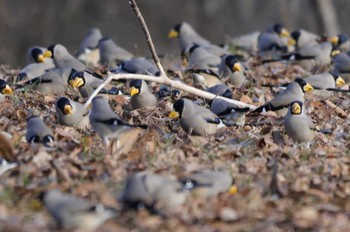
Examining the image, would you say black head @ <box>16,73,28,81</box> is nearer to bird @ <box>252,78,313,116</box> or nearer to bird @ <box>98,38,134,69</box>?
bird @ <box>98,38,134,69</box>

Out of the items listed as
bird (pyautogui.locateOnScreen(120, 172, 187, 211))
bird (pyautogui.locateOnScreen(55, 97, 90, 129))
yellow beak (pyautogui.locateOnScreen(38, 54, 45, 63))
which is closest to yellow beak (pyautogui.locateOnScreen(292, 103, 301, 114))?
bird (pyautogui.locateOnScreen(55, 97, 90, 129))

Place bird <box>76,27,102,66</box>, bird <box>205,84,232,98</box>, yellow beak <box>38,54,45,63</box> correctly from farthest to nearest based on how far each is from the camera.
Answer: bird <box>76,27,102,66</box>, yellow beak <box>38,54,45,63</box>, bird <box>205,84,232,98</box>

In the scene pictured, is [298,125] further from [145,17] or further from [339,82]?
[145,17]

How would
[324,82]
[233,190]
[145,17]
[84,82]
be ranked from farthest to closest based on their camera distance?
[145,17] → [324,82] → [84,82] → [233,190]

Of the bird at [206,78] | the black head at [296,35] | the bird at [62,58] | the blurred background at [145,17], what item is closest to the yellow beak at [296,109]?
the bird at [206,78]

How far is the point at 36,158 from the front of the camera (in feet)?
27.3

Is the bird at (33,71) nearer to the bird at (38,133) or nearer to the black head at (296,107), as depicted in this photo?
the bird at (38,133)

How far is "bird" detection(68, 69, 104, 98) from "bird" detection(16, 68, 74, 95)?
199 millimetres

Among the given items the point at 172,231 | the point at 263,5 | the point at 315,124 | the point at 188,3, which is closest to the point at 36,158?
the point at 172,231

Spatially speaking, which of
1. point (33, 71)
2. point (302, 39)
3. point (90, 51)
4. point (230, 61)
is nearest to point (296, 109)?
point (230, 61)

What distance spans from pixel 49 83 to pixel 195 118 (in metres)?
2.70

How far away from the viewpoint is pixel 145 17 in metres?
30.3

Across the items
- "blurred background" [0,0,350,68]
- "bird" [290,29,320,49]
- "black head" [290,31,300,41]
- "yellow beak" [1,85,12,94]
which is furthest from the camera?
"blurred background" [0,0,350,68]

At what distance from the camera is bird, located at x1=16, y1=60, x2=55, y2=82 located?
41.4 ft
